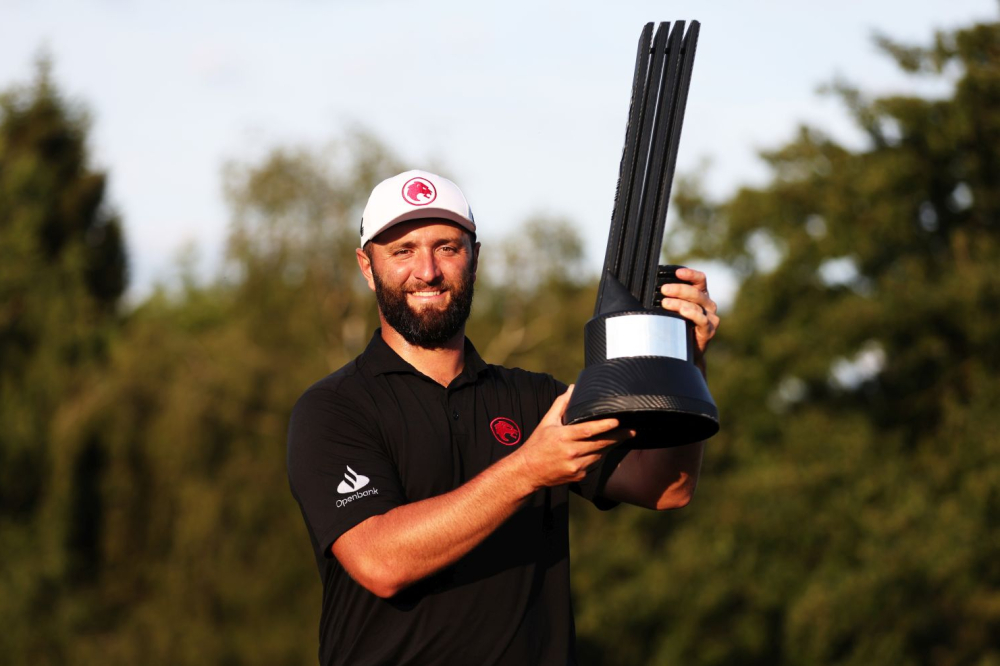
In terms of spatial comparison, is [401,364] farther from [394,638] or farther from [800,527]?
[800,527]

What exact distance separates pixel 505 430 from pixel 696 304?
88 centimetres

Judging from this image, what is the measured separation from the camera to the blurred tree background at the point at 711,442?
20.7 metres

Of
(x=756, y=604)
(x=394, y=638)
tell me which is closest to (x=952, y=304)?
(x=756, y=604)

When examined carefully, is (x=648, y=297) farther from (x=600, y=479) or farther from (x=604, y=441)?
(x=600, y=479)

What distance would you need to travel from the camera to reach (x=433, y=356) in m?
4.11

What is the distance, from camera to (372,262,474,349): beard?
3990 millimetres

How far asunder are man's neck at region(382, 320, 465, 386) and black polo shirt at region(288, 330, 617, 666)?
0.13 ft

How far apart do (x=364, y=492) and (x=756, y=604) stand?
2035 centimetres

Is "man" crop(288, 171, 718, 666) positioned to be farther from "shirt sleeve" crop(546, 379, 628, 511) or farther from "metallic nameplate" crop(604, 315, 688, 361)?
"metallic nameplate" crop(604, 315, 688, 361)

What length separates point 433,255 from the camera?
401 cm

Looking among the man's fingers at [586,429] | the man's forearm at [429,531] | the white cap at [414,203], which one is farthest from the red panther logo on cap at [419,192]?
the man's fingers at [586,429]

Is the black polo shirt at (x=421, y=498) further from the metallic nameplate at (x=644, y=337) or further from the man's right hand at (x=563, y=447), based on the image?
the metallic nameplate at (x=644, y=337)

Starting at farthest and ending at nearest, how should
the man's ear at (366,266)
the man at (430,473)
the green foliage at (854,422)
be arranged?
the green foliage at (854,422)
the man's ear at (366,266)
the man at (430,473)

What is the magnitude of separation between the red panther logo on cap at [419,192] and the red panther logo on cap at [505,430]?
725 millimetres
